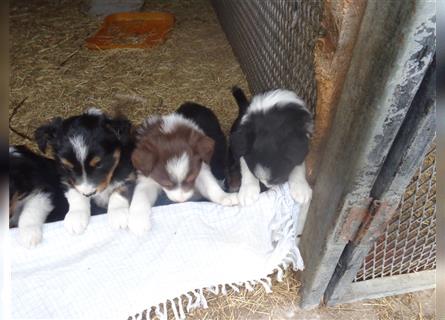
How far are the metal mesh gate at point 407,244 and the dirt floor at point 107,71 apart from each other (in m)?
1.93

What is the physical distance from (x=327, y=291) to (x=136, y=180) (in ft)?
4.84

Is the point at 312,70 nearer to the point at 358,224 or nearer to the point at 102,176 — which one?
the point at 358,224

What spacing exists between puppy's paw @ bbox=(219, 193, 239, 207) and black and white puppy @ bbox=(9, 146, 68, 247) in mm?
1033

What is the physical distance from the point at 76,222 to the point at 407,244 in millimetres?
2106

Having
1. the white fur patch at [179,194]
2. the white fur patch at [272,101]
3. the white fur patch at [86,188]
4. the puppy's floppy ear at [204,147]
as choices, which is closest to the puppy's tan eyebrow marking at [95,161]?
the white fur patch at [86,188]

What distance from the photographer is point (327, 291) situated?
2.71m

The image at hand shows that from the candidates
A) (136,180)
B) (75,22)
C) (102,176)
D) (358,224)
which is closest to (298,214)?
(358,224)

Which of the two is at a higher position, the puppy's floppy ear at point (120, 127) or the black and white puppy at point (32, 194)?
the puppy's floppy ear at point (120, 127)

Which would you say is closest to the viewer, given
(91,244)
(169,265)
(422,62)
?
(422,62)

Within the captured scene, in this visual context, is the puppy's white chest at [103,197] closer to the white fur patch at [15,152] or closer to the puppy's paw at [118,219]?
the puppy's paw at [118,219]

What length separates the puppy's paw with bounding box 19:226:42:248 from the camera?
2168 mm

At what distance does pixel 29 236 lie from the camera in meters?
2.17

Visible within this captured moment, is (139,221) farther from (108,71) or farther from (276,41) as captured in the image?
(108,71)

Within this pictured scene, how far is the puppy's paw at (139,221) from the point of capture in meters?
2.26
